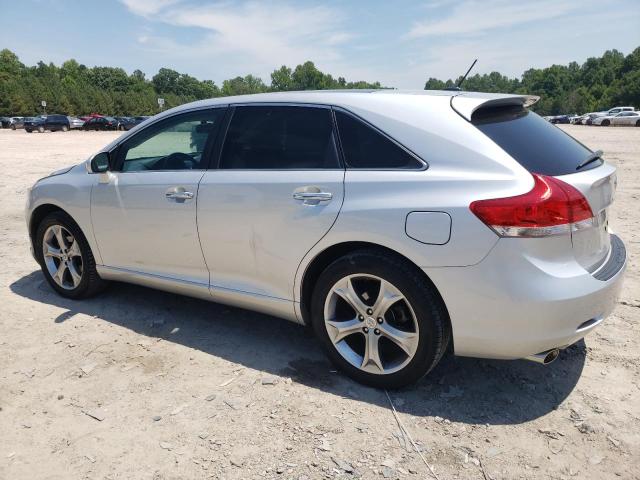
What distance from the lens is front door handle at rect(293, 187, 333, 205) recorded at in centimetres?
292

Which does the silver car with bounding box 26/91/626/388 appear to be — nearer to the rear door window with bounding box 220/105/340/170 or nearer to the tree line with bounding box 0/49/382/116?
the rear door window with bounding box 220/105/340/170

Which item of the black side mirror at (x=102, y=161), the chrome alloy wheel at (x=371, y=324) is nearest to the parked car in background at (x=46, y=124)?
the black side mirror at (x=102, y=161)

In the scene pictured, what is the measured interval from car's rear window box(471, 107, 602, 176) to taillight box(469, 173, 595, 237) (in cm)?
15

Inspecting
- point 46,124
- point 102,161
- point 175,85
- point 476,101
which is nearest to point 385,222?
point 476,101

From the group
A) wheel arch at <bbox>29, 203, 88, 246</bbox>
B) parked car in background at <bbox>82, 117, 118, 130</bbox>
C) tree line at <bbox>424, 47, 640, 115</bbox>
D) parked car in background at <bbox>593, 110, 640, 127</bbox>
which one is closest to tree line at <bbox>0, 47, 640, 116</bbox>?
tree line at <bbox>424, 47, 640, 115</bbox>

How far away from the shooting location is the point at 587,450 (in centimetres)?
247

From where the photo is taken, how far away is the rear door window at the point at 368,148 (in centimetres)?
280

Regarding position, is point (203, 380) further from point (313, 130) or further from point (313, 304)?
point (313, 130)

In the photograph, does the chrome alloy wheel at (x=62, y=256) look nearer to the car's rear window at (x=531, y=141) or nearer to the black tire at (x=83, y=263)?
the black tire at (x=83, y=263)

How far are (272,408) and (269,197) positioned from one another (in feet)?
4.05

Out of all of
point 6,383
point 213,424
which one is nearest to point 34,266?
point 6,383

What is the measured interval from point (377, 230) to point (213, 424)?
1358mm

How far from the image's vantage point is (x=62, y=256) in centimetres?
437

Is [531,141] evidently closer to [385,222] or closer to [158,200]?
[385,222]
